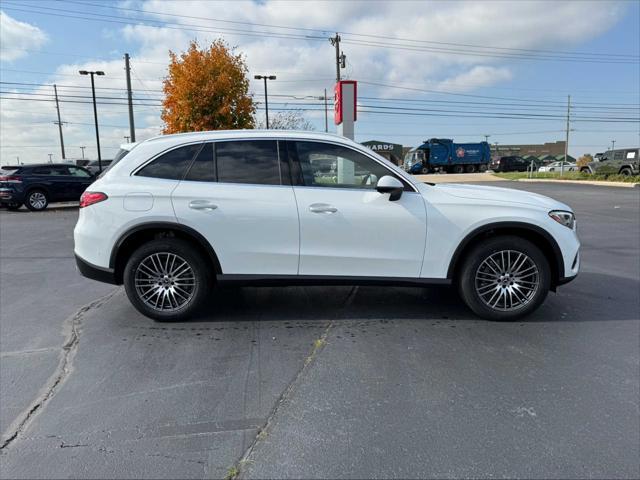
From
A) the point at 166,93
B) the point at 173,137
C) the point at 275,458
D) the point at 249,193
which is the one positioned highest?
the point at 166,93

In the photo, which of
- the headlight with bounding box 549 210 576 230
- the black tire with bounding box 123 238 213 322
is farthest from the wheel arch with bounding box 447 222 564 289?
the black tire with bounding box 123 238 213 322

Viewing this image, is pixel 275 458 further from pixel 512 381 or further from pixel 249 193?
pixel 249 193

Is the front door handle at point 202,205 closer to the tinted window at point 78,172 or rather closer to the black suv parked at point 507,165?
the tinted window at point 78,172

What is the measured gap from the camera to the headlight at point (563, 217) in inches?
165

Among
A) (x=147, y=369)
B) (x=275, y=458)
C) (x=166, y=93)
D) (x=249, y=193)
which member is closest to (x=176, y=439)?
(x=275, y=458)

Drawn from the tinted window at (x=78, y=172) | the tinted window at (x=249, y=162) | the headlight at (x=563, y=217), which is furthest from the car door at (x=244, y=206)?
the tinted window at (x=78, y=172)

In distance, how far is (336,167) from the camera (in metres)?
4.26

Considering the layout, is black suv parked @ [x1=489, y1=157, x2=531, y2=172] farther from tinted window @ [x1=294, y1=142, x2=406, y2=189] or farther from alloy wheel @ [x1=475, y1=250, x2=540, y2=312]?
tinted window @ [x1=294, y1=142, x2=406, y2=189]

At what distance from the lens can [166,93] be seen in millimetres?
22094

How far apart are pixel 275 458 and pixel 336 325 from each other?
193 cm

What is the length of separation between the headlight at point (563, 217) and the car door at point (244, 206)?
8.04ft

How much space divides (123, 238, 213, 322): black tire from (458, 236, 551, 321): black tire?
2.52m

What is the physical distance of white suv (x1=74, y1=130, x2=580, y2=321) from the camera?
13.4 feet

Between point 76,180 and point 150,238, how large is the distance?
538 inches
